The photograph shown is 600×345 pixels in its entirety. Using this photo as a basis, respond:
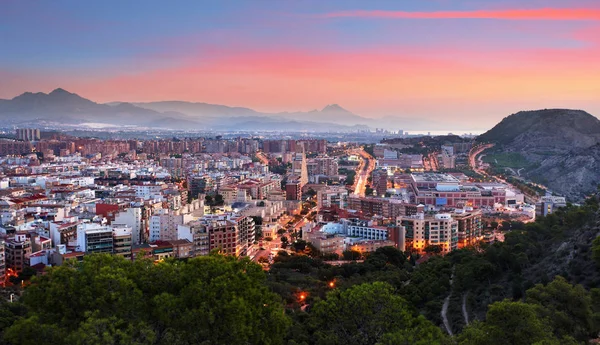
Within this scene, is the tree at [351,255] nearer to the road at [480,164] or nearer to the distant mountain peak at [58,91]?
the road at [480,164]

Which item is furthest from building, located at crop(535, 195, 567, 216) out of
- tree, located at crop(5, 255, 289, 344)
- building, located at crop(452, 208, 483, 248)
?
tree, located at crop(5, 255, 289, 344)

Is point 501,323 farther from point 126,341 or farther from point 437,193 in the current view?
point 437,193

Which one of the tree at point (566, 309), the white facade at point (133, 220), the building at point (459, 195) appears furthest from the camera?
the building at point (459, 195)

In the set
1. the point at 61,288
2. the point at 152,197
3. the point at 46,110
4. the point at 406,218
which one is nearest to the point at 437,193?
the point at 406,218

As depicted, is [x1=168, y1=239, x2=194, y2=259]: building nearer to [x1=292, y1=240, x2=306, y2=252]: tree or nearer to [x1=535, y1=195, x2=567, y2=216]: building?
[x1=292, y1=240, x2=306, y2=252]: tree

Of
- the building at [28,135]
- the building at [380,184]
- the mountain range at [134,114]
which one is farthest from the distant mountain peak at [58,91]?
the building at [380,184]
